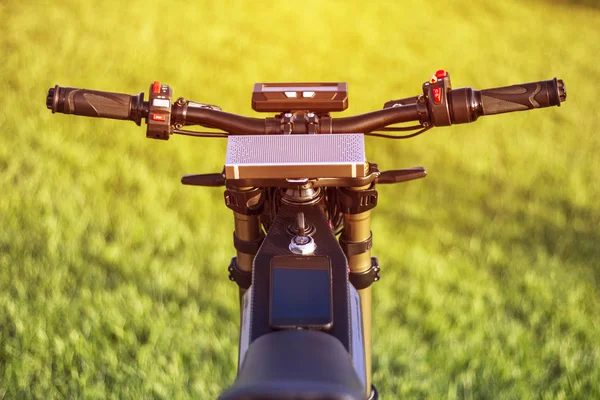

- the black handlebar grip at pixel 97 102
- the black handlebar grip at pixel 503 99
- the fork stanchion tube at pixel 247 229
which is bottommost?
the fork stanchion tube at pixel 247 229

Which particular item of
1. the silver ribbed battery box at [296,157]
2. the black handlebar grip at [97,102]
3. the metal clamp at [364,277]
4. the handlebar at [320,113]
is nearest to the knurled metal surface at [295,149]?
the silver ribbed battery box at [296,157]

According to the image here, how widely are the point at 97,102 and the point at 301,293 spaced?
1.04 metres

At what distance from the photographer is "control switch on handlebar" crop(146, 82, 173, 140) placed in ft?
8.82

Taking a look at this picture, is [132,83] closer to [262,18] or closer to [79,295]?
[262,18]

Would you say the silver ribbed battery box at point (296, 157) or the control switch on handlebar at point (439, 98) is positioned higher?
the control switch on handlebar at point (439, 98)

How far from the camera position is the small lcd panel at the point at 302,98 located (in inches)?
104

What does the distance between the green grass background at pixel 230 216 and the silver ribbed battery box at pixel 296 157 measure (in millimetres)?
2164

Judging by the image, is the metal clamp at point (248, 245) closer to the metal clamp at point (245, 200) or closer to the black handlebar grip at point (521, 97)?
the metal clamp at point (245, 200)

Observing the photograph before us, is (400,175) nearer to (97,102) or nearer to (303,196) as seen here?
(303,196)

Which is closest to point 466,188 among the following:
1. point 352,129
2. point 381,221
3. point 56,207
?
point 381,221

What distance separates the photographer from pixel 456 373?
432 centimetres

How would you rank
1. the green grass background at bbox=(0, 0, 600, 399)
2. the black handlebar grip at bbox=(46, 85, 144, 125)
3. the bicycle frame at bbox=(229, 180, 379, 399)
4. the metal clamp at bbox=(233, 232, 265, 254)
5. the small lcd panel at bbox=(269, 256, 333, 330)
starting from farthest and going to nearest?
the green grass background at bbox=(0, 0, 600, 399), the metal clamp at bbox=(233, 232, 265, 254), the bicycle frame at bbox=(229, 180, 379, 399), the black handlebar grip at bbox=(46, 85, 144, 125), the small lcd panel at bbox=(269, 256, 333, 330)

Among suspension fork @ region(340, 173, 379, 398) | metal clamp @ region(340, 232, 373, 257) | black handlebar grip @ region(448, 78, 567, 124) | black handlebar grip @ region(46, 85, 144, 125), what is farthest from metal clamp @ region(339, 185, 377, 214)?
black handlebar grip @ region(46, 85, 144, 125)

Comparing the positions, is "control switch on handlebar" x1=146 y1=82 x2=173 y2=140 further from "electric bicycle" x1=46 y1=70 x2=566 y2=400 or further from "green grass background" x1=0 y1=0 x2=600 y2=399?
"green grass background" x1=0 y1=0 x2=600 y2=399
